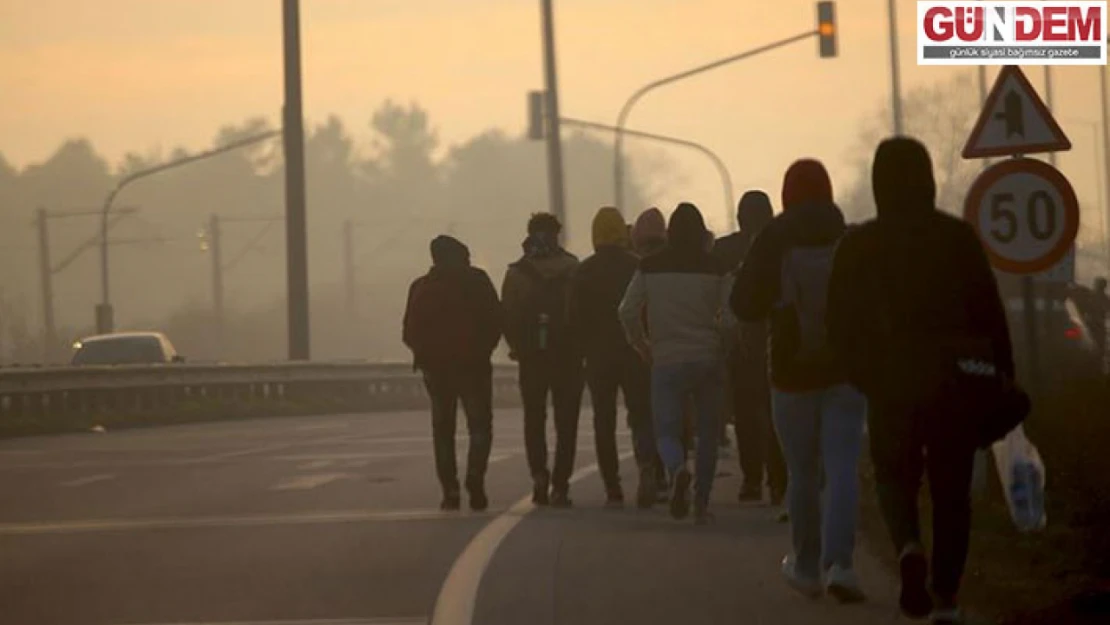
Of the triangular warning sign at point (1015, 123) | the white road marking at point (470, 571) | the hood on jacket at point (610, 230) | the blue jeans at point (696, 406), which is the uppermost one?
the triangular warning sign at point (1015, 123)

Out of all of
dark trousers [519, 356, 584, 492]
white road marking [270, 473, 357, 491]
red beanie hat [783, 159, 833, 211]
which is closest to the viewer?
red beanie hat [783, 159, 833, 211]

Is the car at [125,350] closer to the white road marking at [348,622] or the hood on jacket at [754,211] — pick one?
the hood on jacket at [754,211]

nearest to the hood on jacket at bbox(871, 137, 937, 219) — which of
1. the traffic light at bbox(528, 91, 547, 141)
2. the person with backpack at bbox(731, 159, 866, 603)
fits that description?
the person with backpack at bbox(731, 159, 866, 603)

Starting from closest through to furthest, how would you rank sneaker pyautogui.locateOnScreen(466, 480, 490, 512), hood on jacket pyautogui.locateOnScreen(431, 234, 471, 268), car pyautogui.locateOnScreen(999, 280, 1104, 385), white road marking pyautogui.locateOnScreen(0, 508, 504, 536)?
1. white road marking pyautogui.locateOnScreen(0, 508, 504, 536)
2. sneaker pyautogui.locateOnScreen(466, 480, 490, 512)
3. hood on jacket pyautogui.locateOnScreen(431, 234, 471, 268)
4. car pyautogui.locateOnScreen(999, 280, 1104, 385)

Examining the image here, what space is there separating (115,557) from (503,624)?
4.54 m

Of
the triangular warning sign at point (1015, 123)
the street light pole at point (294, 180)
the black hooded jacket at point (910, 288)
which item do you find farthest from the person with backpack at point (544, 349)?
the street light pole at point (294, 180)

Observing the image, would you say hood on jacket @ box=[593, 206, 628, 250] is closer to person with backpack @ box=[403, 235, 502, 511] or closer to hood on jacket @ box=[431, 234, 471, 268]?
person with backpack @ box=[403, 235, 502, 511]

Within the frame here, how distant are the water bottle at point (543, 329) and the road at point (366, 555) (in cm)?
108

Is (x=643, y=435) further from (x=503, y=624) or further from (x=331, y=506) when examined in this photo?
(x=503, y=624)

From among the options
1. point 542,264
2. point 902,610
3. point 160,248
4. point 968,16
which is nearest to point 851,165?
point 160,248

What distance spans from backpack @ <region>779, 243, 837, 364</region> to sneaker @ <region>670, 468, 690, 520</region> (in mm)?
4614

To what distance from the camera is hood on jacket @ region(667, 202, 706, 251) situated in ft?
53.9

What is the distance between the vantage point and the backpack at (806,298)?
467 inches

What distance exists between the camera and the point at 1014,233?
1562 centimetres
